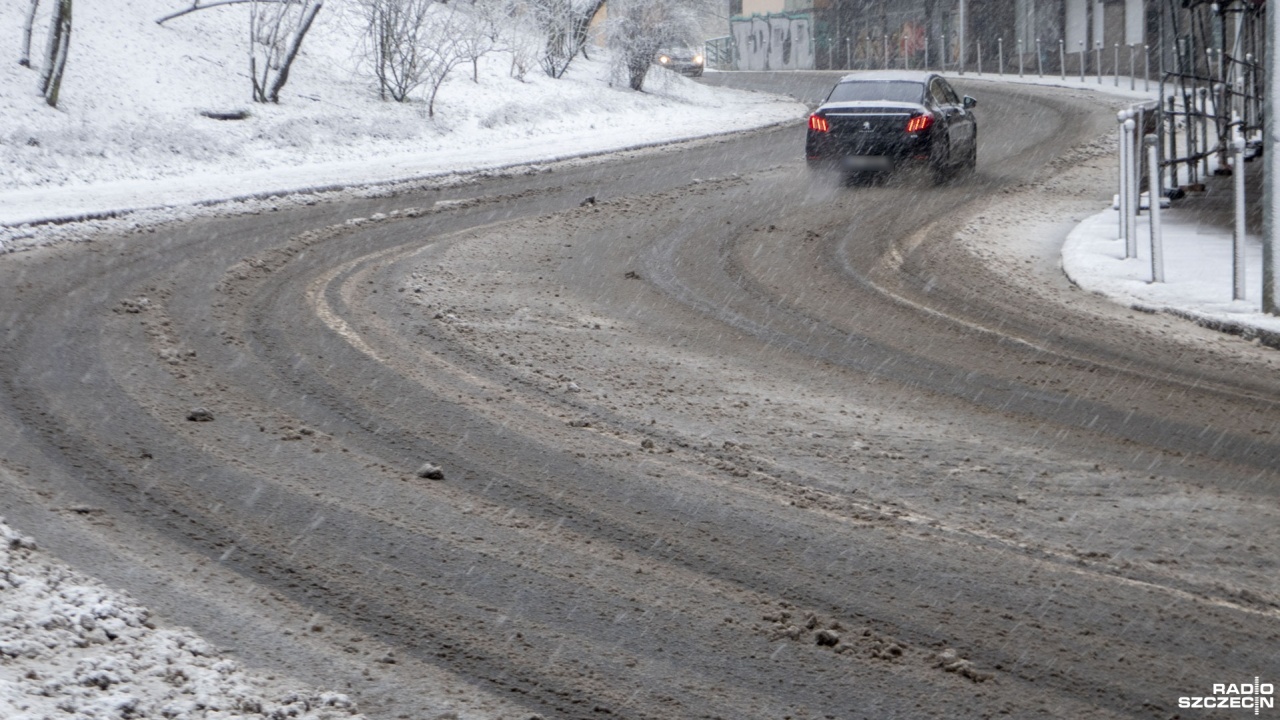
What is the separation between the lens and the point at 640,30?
38875 mm

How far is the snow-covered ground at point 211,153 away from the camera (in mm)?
3969

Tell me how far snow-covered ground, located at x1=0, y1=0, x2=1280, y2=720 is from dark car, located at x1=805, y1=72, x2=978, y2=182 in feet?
13.5

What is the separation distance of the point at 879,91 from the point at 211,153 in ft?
34.9

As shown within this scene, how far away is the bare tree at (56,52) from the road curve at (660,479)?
39.3 feet

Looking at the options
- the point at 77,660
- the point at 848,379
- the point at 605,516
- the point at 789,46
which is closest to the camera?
the point at 77,660

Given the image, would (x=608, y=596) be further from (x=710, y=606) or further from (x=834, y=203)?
(x=834, y=203)

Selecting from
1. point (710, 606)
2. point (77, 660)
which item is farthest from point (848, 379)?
point (77, 660)

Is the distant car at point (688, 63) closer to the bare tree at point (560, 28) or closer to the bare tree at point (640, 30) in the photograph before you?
the bare tree at point (560, 28)

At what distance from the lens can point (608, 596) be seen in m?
4.66

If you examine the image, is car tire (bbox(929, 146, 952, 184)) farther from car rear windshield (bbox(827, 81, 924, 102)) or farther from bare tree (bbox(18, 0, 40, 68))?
bare tree (bbox(18, 0, 40, 68))

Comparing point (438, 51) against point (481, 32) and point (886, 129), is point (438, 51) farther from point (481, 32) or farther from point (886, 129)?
point (886, 129)

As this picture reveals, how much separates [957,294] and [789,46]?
65831mm

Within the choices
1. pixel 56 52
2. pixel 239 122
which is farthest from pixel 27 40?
pixel 239 122

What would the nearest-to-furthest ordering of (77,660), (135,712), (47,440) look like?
(135,712), (77,660), (47,440)
